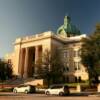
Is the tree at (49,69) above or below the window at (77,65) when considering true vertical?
below

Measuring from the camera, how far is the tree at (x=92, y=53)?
5513cm

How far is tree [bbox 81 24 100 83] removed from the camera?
181 feet

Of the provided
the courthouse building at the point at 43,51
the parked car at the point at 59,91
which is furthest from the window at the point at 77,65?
the parked car at the point at 59,91

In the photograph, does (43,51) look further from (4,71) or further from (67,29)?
(67,29)

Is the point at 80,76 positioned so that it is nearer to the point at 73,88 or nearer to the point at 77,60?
the point at 77,60

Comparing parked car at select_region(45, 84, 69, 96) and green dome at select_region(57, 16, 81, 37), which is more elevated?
green dome at select_region(57, 16, 81, 37)

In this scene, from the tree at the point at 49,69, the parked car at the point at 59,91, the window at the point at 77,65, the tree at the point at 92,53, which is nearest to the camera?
the parked car at the point at 59,91

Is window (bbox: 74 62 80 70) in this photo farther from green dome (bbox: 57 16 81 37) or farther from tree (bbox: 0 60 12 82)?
green dome (bbox: 57 16 81 37)

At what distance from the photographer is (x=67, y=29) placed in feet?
343

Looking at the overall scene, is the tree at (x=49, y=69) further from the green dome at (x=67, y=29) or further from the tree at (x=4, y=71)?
the green dome at (x=67, y=29)

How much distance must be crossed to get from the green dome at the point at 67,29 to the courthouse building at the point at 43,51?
259 cm

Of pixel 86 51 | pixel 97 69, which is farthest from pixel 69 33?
pixel 97 69

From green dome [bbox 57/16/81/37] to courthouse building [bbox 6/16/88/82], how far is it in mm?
2590

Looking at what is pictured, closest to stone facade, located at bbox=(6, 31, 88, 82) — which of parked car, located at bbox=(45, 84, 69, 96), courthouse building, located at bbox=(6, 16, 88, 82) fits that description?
courthouse building, located at bbox=(6, 16, 88, 82)
